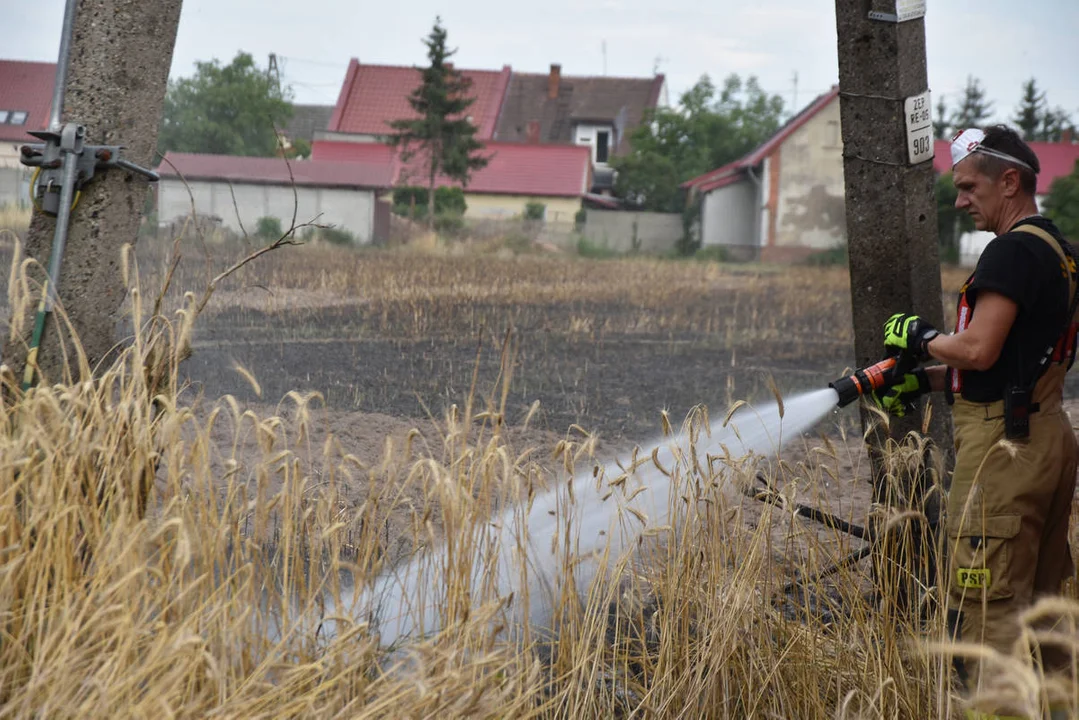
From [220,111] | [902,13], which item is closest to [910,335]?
[902,13]

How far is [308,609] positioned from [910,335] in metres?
1.43

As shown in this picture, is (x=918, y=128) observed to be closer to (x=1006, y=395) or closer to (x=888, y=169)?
(x=888, y=169)

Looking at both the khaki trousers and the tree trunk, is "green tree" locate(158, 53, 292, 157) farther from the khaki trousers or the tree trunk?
the khaki trousers

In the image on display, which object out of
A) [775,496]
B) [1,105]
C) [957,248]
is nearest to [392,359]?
[1,105]

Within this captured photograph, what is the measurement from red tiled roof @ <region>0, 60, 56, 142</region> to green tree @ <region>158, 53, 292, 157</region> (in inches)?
33.0

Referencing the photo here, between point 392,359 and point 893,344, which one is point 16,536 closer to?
point 893,344

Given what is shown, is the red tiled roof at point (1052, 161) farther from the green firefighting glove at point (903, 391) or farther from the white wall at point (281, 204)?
the green firefighting glove at point (903, 391)

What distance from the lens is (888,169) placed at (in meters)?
3.21

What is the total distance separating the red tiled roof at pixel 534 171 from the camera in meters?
9.94

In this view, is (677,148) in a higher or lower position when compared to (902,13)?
higher

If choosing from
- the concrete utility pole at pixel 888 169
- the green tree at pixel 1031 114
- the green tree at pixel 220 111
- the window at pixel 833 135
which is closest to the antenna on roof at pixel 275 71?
the green tree at pixel 220 111

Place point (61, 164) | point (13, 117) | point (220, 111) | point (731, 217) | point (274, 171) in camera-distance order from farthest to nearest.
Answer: point (731, 217) < point (274, 171) < point (220, 111) < point (13, 117) < point (61, 164)

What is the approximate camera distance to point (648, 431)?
532 centimetres

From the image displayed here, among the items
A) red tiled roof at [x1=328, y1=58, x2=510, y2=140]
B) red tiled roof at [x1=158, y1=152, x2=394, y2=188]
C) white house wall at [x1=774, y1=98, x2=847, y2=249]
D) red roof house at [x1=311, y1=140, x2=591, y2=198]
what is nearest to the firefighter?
red tiled roof at [x1=158, y1=152, x2=394, y2=188]
